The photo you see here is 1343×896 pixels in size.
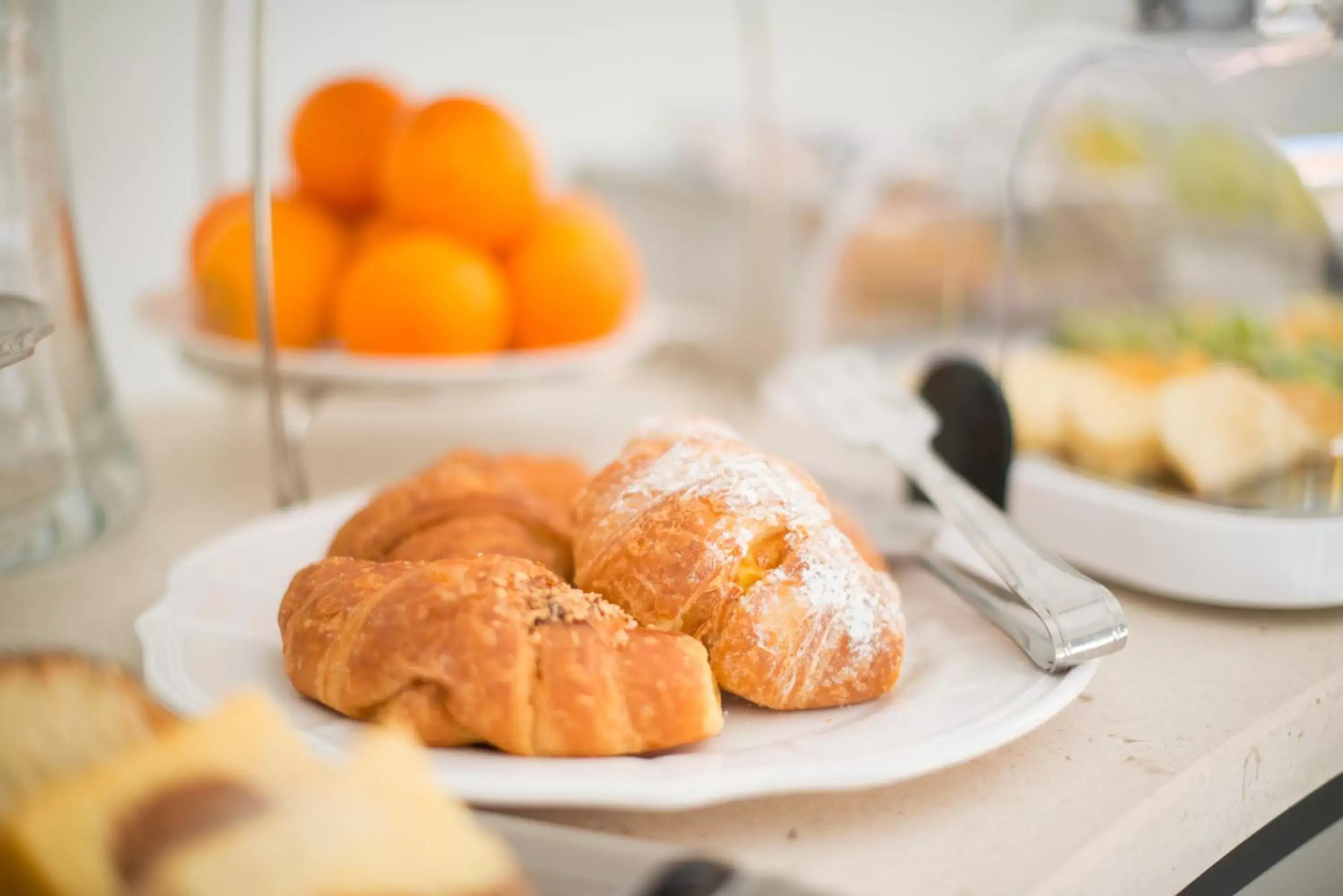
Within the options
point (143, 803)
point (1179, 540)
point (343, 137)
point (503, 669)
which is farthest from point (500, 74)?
point (143, 803)

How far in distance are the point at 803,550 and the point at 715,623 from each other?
6 cm

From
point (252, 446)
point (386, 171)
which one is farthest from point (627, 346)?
point (252, 446)

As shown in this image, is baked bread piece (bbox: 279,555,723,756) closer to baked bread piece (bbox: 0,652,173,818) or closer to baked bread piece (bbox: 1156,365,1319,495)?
baked bread piece (bbox: 0,652,173,818)

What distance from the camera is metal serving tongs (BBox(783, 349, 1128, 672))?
1.86 ft

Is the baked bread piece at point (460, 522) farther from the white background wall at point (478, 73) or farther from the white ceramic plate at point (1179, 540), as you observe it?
the white background wall at point (478, 73)

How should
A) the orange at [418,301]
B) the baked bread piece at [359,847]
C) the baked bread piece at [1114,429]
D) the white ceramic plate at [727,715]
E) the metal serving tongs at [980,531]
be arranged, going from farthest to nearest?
the orange at [418,301]
the baked bread piece at [1114,429]
the metal serving tongs at [980,531]
the white ceramic plate at [727,715]
the baked bread piece at [359,847]

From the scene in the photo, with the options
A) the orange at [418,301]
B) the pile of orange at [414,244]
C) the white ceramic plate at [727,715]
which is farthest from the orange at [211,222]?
the white ceramic plate at [727,715]

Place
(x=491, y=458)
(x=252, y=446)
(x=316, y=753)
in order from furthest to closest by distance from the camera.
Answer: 1. (x=252, y=446)
2. (x=491, y=458)
3. (x=316, y=753)

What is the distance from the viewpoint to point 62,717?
43 cm

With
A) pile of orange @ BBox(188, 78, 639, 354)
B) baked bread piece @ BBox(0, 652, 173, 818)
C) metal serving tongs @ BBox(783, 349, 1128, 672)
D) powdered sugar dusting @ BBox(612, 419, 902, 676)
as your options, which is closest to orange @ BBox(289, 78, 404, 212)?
pile of orange @ BBox(188, 78, 639, 354)

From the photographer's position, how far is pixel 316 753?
1.58 feet

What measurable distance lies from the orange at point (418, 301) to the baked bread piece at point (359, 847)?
584 millimetres

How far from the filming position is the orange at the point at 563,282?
980 millimetres

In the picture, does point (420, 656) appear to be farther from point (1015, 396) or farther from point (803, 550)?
point (1015, 396)
